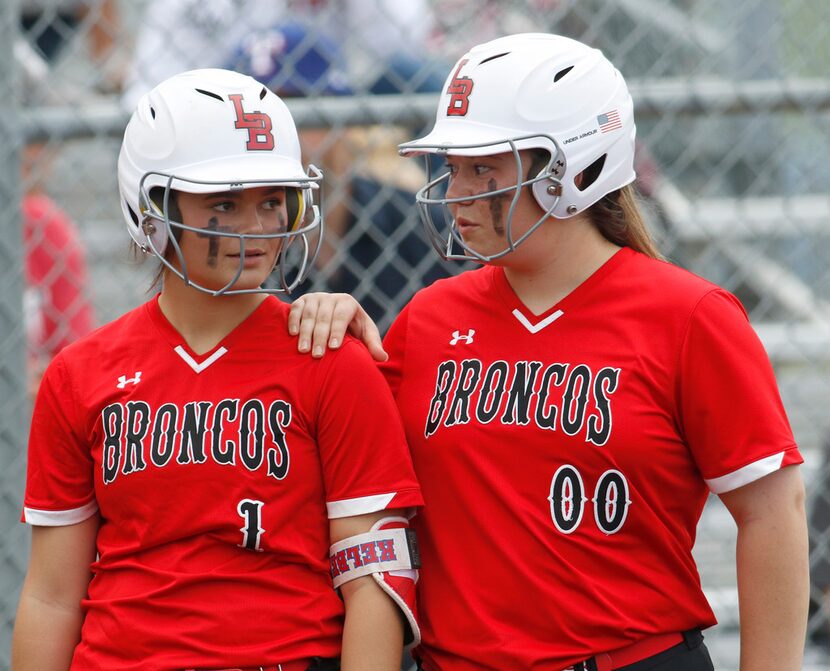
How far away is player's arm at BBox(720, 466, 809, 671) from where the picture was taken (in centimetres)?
211

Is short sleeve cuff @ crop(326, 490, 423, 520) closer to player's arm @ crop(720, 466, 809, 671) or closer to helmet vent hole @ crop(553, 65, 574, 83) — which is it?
player's arm @ crop(720, 466, 809, 671)

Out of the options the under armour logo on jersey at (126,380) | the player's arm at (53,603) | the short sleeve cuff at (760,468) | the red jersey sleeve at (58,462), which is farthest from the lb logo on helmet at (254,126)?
the short sleeve cuff at (760,468)

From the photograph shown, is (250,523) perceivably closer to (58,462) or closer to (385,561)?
(385,561)

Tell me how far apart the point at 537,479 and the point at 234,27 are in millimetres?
2140

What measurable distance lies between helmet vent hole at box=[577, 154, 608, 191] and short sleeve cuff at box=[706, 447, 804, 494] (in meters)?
0.60

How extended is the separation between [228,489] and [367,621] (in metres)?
0.36

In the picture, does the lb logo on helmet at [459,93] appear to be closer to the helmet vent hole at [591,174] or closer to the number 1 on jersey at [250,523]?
the helmet vent hole at [591,174]

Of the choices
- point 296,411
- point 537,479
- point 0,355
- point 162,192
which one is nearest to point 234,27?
point 0,355

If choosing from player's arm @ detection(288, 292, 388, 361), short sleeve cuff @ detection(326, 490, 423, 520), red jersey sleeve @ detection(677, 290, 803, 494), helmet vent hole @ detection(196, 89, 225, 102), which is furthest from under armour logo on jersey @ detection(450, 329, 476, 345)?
helmet vent hole @ detection(196, 89, 225, 102)

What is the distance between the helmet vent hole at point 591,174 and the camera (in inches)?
89.4

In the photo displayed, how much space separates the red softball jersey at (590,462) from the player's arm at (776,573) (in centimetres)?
6

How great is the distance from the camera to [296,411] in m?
2.24

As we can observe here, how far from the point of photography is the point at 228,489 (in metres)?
2.22

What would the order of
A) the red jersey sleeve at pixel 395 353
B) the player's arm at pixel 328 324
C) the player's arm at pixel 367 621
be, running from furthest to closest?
the red jersey sleeve at pixel 395 353
the player's arm at pixel 328 324
the player's arm at pixel 367 621
